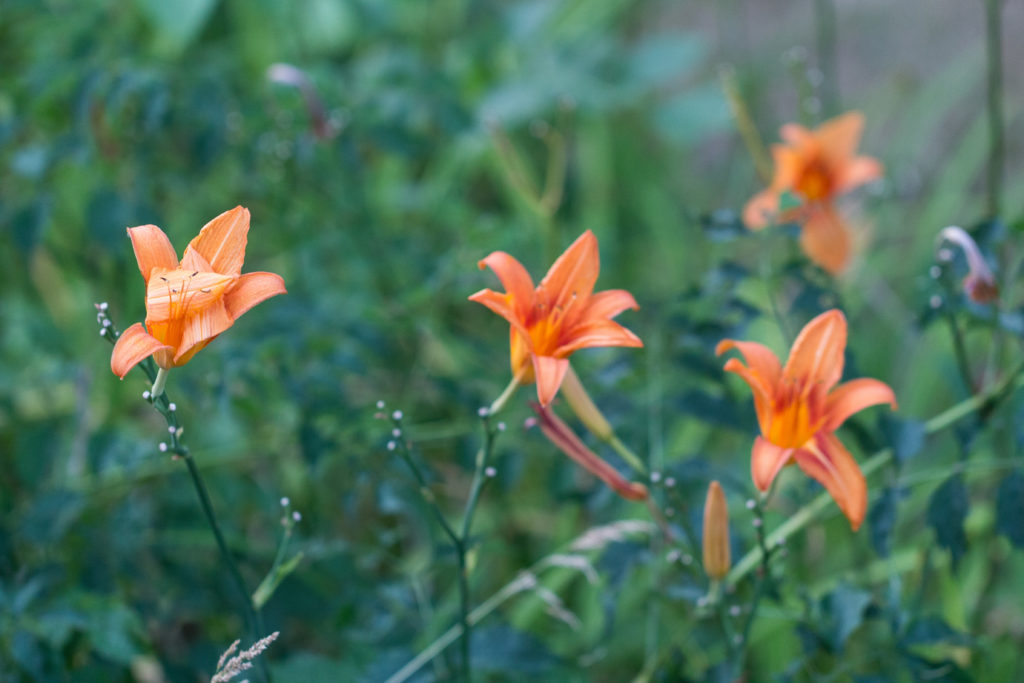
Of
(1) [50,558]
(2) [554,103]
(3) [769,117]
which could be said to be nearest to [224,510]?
(1) [50,558]

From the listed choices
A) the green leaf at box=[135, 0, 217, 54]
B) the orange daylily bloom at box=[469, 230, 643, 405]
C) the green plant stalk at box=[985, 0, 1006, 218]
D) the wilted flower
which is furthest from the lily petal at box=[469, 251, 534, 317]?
the green leaf at box=[135, 0, 217, 54]

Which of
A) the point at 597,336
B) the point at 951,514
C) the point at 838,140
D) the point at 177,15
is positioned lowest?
the point at 951,514

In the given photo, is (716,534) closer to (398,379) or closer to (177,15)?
(398,379)

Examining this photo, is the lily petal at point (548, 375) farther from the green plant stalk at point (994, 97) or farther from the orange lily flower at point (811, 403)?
the green plant stalk at point (994, 97)

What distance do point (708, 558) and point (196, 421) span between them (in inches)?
41.7

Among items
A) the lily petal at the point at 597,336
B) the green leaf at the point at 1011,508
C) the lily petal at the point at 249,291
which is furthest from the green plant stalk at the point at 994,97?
the lily petal at the point at 249,291

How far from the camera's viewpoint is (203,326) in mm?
622

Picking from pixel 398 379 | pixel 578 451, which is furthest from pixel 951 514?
pixel 398 379

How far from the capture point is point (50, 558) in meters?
1.03

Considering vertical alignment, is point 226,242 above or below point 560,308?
above

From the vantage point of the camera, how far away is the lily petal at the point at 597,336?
665mm

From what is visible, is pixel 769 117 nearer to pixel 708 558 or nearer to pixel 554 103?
pixel 554 103

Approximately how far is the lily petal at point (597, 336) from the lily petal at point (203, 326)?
27 centimetres

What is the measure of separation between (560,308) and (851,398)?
26cm
